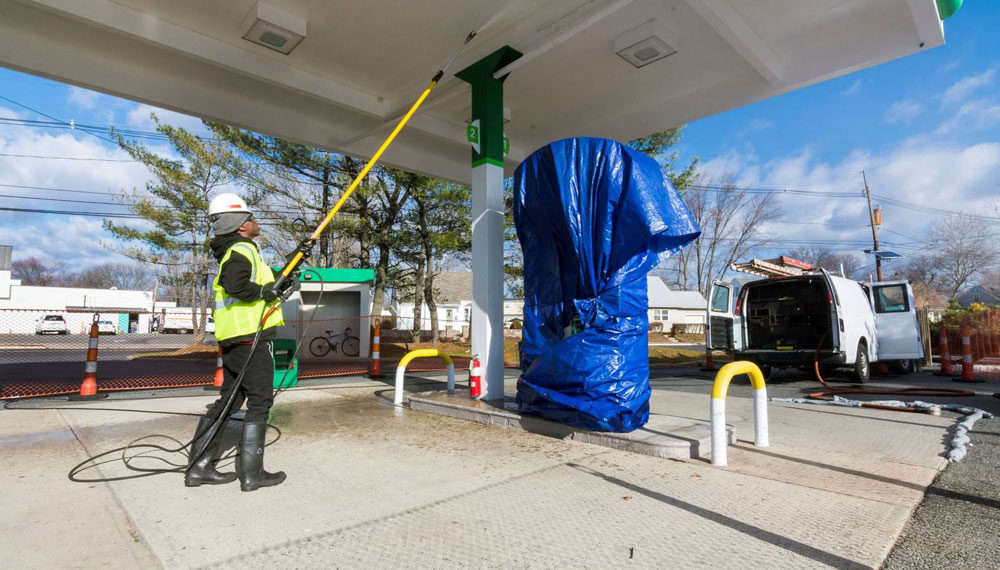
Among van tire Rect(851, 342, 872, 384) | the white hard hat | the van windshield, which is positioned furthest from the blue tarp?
van tire Rect(851, 342, 872, 384)

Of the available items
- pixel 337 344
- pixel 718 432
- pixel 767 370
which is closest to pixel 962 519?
pixel 718 432

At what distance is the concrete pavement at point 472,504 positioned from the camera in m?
2.20

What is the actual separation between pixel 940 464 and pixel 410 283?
61.3 ft

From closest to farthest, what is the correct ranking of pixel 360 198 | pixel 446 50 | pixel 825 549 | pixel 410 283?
pixel 825 549 → pixel 446 50 → pixel 360 198 → pixel 410 283

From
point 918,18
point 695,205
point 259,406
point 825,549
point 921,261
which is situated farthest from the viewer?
point 921,261

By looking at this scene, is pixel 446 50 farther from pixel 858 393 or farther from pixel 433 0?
pixel 858 393

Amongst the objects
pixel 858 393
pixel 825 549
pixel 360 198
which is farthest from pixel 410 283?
pixel 825 549

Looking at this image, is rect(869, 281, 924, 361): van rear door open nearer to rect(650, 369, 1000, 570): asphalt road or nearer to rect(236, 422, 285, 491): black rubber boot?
rect(650, 369, 1000, 570): asphalt road

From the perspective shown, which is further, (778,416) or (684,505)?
(778,416)

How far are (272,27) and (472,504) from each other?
5.60 meters

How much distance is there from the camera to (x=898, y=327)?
34.6 ft

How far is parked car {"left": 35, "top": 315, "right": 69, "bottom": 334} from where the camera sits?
33.8 m

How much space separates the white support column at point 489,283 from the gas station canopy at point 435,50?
1538 millimetres

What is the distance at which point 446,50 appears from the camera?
6504 mm
